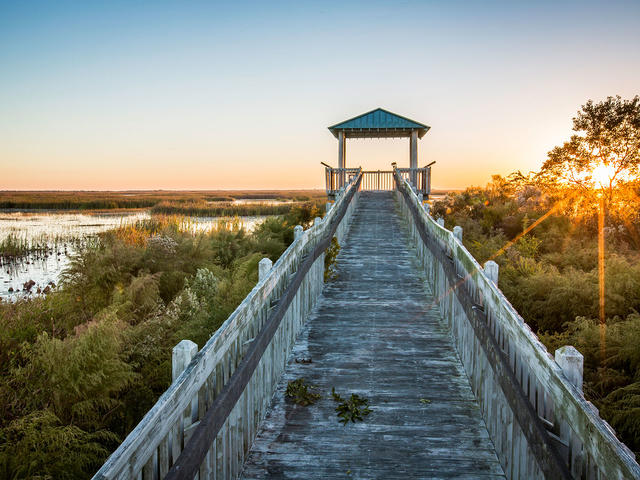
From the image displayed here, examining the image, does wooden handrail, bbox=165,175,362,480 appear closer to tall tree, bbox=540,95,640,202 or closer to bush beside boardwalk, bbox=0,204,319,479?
bush beside boardwalk, bbox=0,204,319,479

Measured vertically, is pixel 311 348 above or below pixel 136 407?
above

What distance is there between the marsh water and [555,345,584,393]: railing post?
442 inches

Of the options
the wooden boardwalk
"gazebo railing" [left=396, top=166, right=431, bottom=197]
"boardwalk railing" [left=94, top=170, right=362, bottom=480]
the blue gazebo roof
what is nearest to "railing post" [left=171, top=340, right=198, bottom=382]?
"boardwalk railing" [left=94, top=170, right=362, bottom=480]

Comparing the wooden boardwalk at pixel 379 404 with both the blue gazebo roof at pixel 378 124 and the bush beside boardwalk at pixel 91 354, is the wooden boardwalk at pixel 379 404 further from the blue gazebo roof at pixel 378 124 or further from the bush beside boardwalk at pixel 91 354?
the blue gazebo roof at pixel 378 124

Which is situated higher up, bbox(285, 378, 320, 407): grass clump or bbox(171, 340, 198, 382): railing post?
bbox(171, 340, 198, 382): railing post

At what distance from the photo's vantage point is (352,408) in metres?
4.98

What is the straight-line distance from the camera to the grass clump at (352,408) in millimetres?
4840

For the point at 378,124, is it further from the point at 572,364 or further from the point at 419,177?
the point at 572,364

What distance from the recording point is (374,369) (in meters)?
6.00

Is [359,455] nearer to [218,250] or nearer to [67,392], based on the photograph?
[67,392]

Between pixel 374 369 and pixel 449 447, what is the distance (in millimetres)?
1758

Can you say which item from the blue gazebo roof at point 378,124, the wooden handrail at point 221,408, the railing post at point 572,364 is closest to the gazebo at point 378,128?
the blue gazebo roof at point 378,124

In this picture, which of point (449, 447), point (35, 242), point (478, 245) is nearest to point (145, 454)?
point (449, 447)

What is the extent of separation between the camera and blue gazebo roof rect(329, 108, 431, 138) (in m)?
23.8
